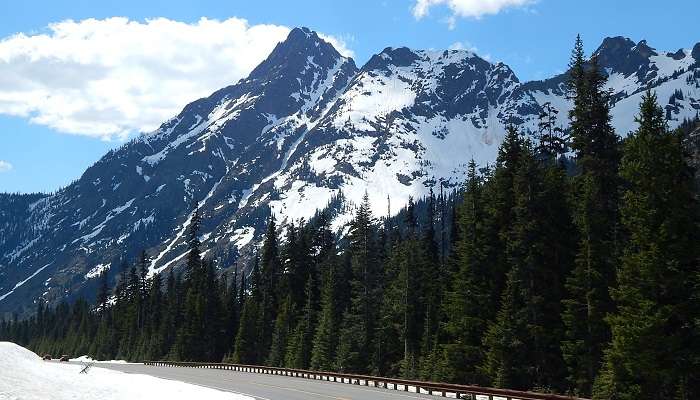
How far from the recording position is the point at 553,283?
37.3 meters

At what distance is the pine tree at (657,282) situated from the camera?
2600 centimetres

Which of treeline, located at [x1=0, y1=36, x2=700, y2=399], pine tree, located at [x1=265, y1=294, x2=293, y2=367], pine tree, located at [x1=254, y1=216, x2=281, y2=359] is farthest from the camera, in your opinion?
pine tree, located at [x1=254, y1=216, x2=281, y2=359]

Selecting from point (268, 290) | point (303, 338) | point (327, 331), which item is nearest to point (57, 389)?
point (327, 331)

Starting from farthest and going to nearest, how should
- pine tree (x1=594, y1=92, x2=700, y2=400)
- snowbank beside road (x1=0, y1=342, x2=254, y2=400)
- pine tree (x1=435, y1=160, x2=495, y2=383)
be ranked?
pine tree (x1=435, y1=160, x2=495, y2=383) → pine tree (x1=594, y1=92, x2=700, y2=400) → snowbank beside road (x1=0, y1=342, x2=254, y2=400)

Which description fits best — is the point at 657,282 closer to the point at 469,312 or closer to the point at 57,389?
the point at 469,312

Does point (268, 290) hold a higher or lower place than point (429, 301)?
higher

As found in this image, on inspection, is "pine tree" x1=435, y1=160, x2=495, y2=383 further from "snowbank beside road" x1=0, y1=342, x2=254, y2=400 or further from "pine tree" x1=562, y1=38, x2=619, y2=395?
"snowbank beside road" x1=0, y1=342, x2=254, y2=400

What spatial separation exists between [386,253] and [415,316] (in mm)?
21921

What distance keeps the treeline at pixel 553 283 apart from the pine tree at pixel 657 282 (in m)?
0.05

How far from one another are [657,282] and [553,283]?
10792mm

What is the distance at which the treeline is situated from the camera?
87.8 feet

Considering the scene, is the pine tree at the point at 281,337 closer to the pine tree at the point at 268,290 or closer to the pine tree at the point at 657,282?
the pine tree at the point at 268,290

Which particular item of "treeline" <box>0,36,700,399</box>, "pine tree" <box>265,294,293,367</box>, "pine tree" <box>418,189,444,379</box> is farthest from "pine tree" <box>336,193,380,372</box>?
"pine tree" <box>265,294,293,367</box>

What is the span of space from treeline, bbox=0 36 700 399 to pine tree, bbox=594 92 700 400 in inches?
2.1
